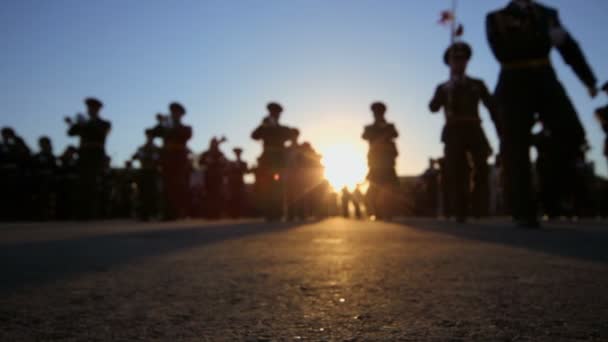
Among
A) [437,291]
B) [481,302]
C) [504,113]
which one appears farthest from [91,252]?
[504,113]

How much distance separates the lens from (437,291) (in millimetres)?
1627

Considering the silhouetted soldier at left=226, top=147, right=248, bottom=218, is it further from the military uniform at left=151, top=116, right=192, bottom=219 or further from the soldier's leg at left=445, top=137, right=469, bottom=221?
the soldier's leg at left=445, top=137, right=469, bottom=221

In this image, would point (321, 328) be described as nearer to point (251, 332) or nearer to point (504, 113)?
point (251, 332)

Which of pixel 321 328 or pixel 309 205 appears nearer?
pixel 321 328

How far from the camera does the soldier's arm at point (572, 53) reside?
5.35m

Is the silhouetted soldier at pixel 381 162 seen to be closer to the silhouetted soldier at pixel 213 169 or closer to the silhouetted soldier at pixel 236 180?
the silhouetted soldier at pixel 213 169

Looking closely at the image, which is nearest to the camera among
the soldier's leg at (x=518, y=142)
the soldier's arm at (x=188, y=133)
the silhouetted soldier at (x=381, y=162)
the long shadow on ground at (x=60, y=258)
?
the long shadow on ground at (x=60, y=258)

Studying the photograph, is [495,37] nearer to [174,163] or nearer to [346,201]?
[174,163]

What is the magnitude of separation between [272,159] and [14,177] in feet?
19.2

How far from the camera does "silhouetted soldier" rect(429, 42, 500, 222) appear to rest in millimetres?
8250

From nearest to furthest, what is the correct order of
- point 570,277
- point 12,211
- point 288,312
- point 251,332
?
1. point 251,332
2. point 288,312
3. point 570,277
4. point 12,211

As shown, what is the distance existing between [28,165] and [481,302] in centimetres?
1358

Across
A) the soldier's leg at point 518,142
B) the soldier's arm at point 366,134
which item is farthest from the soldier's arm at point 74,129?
the soldier's leg at point 518,142

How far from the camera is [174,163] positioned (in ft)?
39.4
